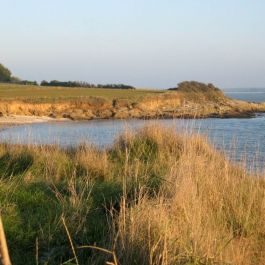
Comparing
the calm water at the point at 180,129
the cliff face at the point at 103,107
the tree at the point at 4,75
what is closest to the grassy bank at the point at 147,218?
the calm water at the point at 180,129

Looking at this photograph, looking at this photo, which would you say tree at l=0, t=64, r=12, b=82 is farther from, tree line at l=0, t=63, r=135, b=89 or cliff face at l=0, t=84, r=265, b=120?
cliff face at l=0, t=84, r=265, b=120

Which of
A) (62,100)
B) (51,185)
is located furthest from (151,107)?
(51,185)

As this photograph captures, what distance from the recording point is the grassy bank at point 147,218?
14.5 feet

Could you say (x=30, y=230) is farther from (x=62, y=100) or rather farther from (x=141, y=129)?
(x=62, y=100)

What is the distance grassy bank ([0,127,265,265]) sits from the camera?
14.5 feet

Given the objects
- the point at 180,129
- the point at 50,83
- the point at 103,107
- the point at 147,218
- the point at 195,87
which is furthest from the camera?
the point at 50,83

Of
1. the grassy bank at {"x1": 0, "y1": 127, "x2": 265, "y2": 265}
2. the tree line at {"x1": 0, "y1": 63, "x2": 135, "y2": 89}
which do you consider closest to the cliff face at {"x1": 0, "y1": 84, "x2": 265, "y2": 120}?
the tree line at {"x1": 0, "y1": 63, "x2": 135, "y2": 89}

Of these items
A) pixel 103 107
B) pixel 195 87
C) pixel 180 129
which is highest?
pixel 180 129

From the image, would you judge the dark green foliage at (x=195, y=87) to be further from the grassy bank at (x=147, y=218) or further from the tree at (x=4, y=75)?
the tree at (x=4, y=75)

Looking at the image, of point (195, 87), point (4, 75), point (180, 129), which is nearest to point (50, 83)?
point (4, 75)

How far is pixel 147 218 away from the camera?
476cm

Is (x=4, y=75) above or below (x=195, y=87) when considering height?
below

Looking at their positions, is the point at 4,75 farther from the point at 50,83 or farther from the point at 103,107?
the point at 103,107

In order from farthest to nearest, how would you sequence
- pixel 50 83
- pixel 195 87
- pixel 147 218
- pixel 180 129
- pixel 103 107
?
pixel 50 83 < pixel 103 107 < pixel 195 87 < pixel 180 129 < pixel 147 218
